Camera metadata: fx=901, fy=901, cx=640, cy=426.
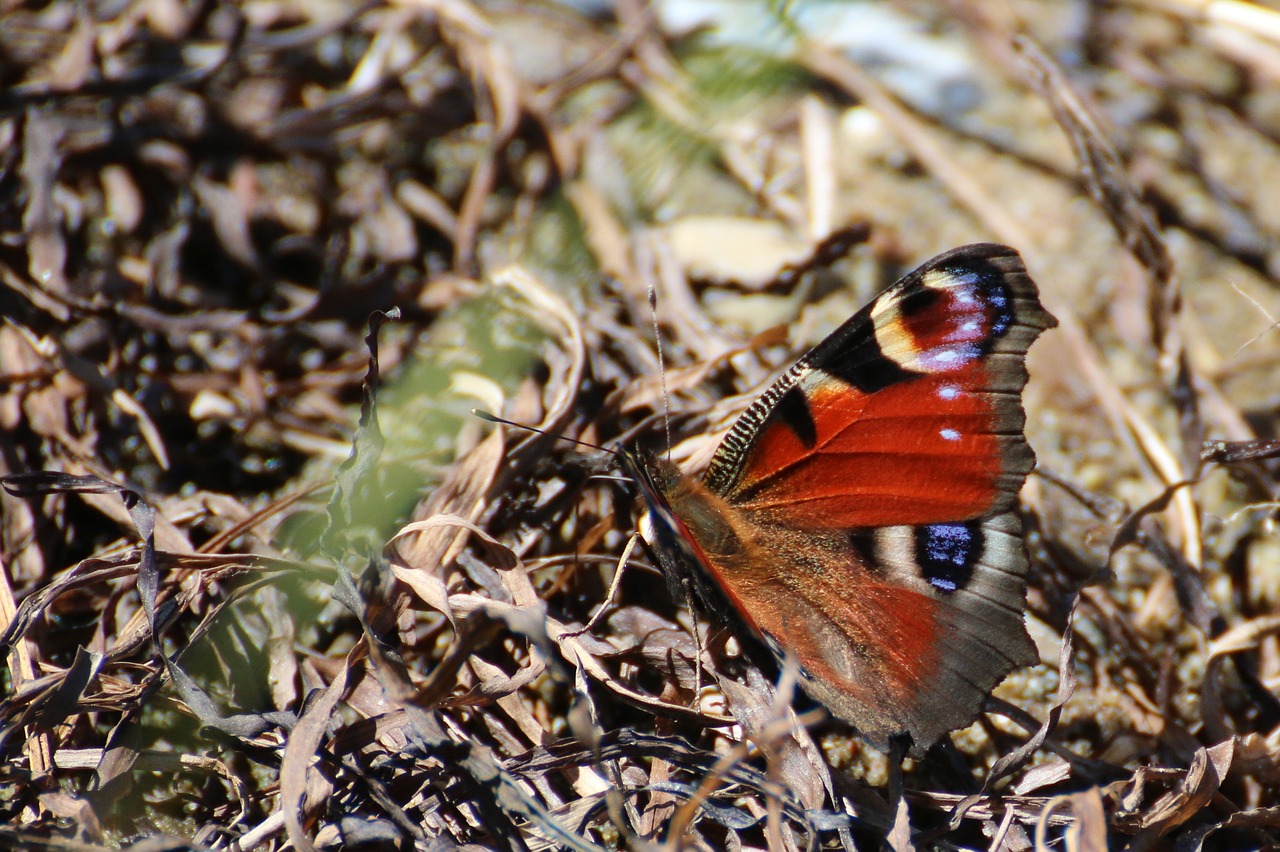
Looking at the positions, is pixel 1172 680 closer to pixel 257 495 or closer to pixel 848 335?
pixel 848 335

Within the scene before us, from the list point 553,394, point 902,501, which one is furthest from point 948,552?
point 553,394

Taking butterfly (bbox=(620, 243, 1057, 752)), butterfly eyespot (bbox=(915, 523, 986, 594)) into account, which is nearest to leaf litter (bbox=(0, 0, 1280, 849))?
butterfly (bbox=(620, 243, 1057, 752))

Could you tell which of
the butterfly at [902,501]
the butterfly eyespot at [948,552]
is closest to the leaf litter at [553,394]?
the butterfly at [902,501]

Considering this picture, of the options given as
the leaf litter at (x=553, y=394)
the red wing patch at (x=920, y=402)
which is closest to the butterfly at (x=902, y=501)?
the red wing patch at (x=920, y=402)

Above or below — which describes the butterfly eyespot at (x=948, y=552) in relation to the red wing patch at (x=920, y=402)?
below

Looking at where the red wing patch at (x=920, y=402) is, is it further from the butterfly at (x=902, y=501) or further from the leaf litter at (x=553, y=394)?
the leaf litter at (x=553, y=394)

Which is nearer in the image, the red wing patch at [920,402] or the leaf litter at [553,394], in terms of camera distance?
the leaf litter at [553,394]

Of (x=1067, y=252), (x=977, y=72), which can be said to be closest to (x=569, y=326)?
(x=1067, y=252)
